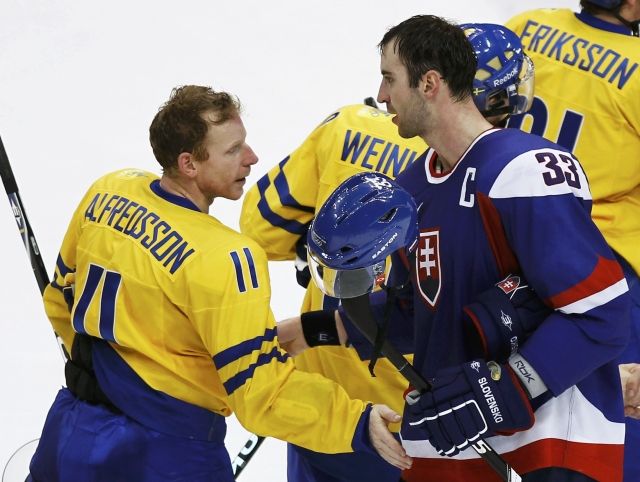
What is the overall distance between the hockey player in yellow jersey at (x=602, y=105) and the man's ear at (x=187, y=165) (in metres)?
0.88

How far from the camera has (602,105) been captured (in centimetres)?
275

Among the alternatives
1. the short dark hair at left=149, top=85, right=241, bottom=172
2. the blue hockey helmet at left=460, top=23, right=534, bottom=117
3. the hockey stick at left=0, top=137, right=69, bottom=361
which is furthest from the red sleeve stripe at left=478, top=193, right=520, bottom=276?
the hockey stick at left=0, top=137, right=69, bottom=361

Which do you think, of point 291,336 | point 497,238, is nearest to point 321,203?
point 291,336

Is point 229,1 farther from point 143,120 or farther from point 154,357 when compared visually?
point 154,357

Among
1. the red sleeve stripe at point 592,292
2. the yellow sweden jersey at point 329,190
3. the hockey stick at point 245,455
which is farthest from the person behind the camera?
the hockey stick at point 245,455

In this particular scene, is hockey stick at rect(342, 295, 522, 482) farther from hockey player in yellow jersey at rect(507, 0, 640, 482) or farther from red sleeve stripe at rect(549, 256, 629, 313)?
hockey player in yellow jersey at rect(507, 0, 640, 482)

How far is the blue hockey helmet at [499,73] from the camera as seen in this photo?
2191 mm

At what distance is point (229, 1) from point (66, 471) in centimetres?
325

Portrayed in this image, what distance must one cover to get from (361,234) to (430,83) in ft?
1.03

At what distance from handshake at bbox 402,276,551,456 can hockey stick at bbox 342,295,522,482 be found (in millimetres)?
22

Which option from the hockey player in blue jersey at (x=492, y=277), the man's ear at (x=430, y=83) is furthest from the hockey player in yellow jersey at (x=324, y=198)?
the man's ear at (x=430, y=83)

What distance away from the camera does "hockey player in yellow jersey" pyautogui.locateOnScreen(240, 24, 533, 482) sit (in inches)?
102

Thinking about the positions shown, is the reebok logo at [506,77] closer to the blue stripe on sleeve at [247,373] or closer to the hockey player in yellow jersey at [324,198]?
the hockey player in yellow jersey at [324,198]

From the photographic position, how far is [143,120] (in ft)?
15.1
